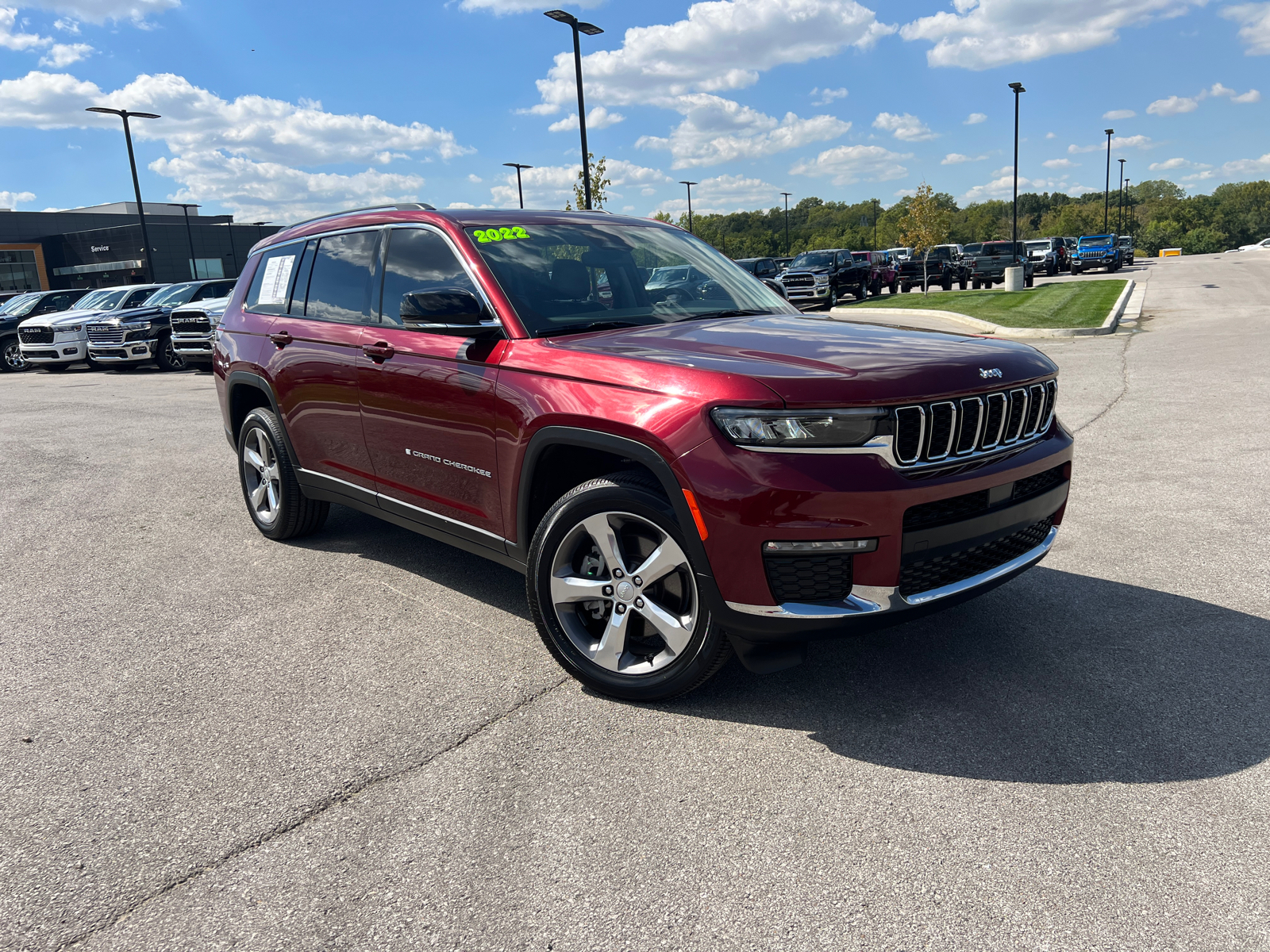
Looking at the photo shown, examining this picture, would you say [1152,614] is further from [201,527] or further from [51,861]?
[201,527]

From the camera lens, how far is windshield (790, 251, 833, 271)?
105 feet

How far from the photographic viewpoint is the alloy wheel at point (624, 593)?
3.33m

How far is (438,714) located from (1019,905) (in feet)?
6.81

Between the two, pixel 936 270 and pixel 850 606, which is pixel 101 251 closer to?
pixel 936 270

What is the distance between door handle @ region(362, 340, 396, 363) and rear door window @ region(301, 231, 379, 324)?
0.61ft

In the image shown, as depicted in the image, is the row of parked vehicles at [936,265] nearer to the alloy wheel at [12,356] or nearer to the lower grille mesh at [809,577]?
the alloy wheel at [12,356]

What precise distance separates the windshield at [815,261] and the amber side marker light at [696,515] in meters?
30.2

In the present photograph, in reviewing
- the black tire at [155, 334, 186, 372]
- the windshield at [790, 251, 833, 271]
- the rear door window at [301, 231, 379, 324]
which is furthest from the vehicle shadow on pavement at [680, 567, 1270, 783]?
the windshield at [790, 251, 833, 271]

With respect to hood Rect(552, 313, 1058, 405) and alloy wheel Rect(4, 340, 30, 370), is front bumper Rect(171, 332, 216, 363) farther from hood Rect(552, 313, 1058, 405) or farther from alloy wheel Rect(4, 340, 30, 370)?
hood Rect(552, 313, 1058, 405)

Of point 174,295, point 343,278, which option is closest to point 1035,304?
point 174,295

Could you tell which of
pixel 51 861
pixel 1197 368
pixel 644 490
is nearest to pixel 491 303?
pixel 644 490

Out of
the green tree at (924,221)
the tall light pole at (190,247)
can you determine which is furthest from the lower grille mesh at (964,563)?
the tall light pole at (190,247)

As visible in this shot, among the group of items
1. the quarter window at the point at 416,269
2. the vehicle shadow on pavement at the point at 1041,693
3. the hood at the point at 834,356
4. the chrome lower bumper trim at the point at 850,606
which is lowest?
the vehicle shadow on pavement at the point at 1041,693

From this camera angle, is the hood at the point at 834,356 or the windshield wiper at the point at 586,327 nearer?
the hood at the point at 834,356
